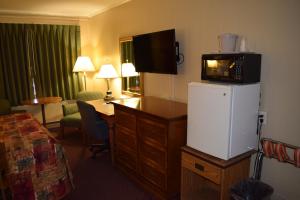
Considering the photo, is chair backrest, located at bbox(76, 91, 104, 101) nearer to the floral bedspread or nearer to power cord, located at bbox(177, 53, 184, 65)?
the floral bedspread

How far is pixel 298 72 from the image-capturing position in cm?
175

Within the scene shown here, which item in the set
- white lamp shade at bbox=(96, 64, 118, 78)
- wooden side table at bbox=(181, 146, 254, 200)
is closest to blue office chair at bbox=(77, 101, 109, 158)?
white lamp shade at bbox=(96, 64, 118, 78)

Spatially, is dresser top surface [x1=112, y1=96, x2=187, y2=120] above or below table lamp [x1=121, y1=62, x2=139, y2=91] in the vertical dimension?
below

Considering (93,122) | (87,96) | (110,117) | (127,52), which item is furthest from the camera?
(87,96)

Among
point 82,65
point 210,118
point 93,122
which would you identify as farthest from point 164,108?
point 82,65

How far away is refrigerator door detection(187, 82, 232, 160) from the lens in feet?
5.70

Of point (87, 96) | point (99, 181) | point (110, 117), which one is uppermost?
point (87, 96)

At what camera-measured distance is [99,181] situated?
115 inches

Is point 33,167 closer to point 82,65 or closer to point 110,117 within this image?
point 110,117

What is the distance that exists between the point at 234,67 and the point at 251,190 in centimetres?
103

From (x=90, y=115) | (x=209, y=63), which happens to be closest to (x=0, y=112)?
(x=90, y=115)

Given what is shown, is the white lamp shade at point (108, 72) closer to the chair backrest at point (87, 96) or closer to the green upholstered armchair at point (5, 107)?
the chair backrest at point (87, 96)

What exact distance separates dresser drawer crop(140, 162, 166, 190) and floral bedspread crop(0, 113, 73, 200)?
83 centimetres

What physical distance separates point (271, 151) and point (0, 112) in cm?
451
